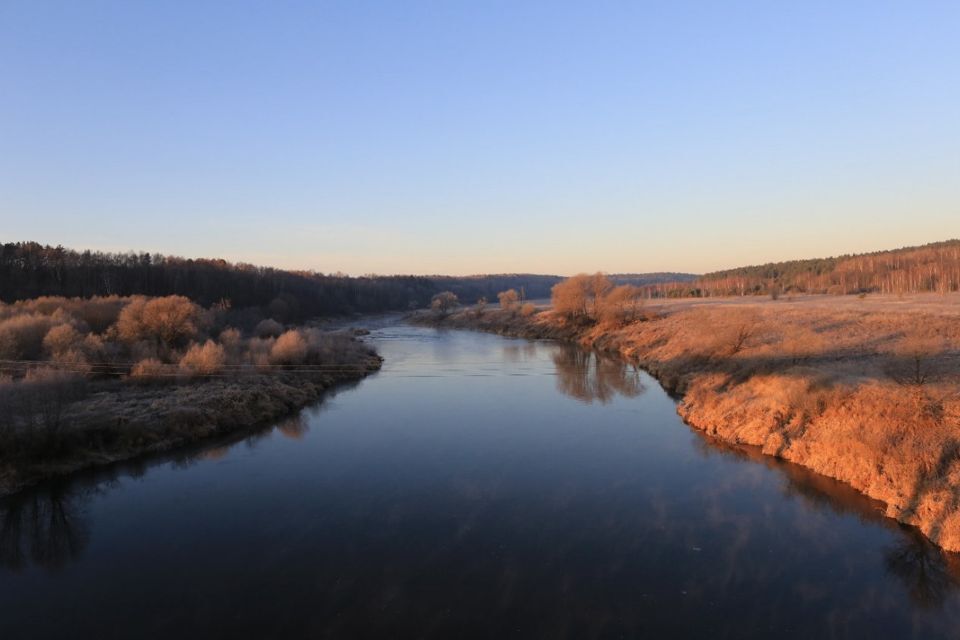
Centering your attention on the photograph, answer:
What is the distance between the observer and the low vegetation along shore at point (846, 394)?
13.4 m

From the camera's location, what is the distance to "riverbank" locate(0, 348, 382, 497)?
17172mm

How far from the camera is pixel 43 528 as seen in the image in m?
13.8

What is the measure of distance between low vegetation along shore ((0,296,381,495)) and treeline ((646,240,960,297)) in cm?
6373

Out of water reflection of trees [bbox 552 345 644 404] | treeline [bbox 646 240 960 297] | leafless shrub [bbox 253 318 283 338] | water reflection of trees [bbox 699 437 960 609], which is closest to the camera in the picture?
water reflection of trees [bbox 699 437 960 609]

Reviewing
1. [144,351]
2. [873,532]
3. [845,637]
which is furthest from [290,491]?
[144,351]

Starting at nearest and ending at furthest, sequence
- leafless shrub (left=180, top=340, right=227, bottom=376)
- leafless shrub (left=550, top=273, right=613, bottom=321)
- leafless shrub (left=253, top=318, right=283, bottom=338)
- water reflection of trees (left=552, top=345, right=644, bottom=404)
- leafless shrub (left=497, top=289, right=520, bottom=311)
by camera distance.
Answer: leafless shrub (left=180, top=340, right=227, bottom=376) → water reflection of trees (left=552, top=345, right=644, bottom=404) → leafless shrub (left=253, top=318, right=283, bottom=338) → leafless shrub (left=550, top=273, right=613, bottom=321) → leafless shrub (left=497, top=289, right=520, bottom=311)

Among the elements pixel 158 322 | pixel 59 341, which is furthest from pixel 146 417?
pixel 158 322

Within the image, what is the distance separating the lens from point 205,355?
95.4 ft

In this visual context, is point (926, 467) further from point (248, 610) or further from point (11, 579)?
point (11, 579)

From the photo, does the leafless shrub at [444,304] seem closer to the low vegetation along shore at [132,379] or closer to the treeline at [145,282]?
the treeline at [145,282]

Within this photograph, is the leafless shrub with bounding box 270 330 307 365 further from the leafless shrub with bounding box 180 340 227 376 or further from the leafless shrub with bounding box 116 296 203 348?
the leafless shrub with bounding box 116 296 203 348

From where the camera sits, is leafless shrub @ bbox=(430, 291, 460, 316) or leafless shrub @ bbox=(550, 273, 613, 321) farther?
leafless shrub @ bbox=(430, 291, 460, 316)

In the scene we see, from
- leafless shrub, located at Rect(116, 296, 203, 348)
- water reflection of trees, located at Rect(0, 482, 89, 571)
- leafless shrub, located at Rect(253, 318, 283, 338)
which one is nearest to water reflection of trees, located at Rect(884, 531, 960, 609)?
water reflection of trees, located at Rect(0, 482, 89, 571)

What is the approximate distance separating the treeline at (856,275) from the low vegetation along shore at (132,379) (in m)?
63.7
